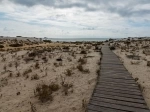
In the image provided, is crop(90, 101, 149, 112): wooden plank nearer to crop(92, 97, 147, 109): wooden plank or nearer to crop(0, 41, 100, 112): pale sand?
crop(92, 97, 147, 109): wooden plank

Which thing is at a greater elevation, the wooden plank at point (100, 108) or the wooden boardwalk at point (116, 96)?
the wooden boardwalk at point (116, 96)

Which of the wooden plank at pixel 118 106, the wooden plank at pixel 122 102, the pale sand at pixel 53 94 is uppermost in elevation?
the wooden plank at pixel 122 102

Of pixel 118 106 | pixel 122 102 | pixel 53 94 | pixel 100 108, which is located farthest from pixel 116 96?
pixel 53 94

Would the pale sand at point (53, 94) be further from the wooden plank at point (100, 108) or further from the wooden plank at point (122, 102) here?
the wooden plank at point (100, 108)

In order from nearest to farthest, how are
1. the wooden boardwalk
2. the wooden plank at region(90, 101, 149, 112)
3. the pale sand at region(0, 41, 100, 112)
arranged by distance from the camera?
the wooden plank at region(90, 101, 149, 112), the wooden boardwalk, the pale sand at region(0, 41, 100, 112)

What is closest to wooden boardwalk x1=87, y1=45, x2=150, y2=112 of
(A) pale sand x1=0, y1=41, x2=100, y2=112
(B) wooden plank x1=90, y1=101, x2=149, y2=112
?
(B) wooden plank x1=90, y1=101, x2=149, y2=112

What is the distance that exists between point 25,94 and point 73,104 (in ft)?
9.08

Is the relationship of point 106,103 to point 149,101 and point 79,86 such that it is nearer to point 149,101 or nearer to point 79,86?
point 149,101

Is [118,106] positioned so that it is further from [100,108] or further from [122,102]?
[100,108]

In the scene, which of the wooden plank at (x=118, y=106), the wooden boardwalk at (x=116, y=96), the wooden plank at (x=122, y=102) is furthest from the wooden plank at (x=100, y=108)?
the wooden plank at (x=122, y=102)

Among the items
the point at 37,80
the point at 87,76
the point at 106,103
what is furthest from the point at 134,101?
the point at 37,80

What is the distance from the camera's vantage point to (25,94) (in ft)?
28.1

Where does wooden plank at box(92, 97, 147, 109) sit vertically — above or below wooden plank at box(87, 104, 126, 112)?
above

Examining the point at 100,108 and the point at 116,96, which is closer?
the point at 100,108
